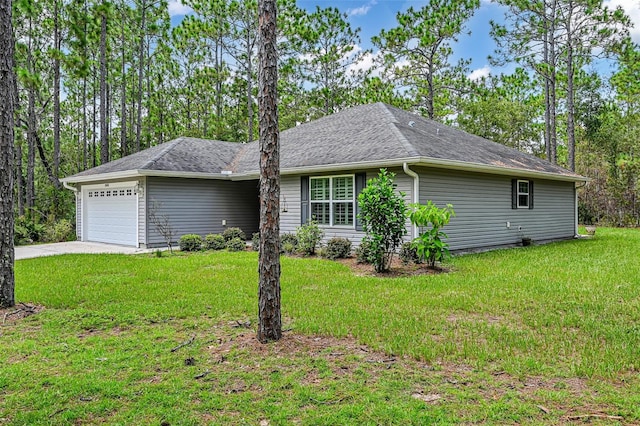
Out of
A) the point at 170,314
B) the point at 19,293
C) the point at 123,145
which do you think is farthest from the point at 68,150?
the point at 170,314

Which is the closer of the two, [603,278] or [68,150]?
[603,278]

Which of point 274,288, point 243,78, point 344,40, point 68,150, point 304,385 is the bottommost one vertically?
point 304,385

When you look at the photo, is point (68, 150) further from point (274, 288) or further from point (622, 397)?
point (622, 397)

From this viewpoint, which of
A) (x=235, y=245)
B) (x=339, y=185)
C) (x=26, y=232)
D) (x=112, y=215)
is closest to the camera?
(x=339, y=185)

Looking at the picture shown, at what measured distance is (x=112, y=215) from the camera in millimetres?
14164

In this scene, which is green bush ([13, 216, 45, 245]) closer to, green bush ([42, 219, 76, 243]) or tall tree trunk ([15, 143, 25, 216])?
green bush ([42, 219, 76, 243])

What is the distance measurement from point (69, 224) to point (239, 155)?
7.00m

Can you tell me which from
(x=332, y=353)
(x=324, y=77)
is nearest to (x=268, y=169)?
(x=332, y=353)

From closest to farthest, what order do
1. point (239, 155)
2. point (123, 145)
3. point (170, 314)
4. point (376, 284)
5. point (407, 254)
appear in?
1. point (170, 314)
2. point (376, 284)
3. point (407, 254)
4. point (239, 155)
5. point (123, 145)

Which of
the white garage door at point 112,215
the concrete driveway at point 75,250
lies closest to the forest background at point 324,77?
the white garage door at point 112,215

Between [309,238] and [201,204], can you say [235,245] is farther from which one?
[201,204]

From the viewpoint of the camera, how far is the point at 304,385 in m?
3.21

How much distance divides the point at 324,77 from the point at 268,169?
22474 mm

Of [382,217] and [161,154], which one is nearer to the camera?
[382,217]
